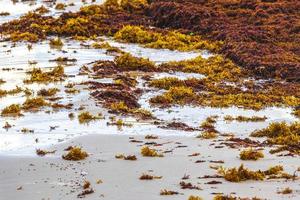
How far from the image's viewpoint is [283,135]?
14914 mm

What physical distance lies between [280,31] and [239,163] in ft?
45.4

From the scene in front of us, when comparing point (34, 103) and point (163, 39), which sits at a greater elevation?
point (163, 39)

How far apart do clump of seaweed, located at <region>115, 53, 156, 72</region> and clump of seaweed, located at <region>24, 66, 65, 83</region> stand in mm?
2060

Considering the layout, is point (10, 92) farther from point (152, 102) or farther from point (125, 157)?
point (125, 157)

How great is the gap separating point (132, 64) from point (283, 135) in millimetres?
8294

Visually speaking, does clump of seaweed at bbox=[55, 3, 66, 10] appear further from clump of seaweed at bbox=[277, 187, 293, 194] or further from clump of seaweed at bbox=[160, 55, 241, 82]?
clump of seaweed at bbox=[277, 187, 293, 194]

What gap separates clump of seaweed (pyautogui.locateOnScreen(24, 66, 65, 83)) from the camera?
20658 millimetres

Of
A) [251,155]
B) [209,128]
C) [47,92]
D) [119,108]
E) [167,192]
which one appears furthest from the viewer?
[47,92]

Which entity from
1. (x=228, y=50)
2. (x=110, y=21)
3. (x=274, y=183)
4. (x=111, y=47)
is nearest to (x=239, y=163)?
(x=274, y=183)

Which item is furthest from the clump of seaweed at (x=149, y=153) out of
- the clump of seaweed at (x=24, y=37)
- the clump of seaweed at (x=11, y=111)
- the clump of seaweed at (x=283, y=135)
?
the clump of seaweed at (x=24, y=37)

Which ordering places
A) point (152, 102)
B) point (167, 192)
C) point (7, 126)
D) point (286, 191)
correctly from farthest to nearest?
point (152, 102)
point (7, 126)
point (167, 192)
point (286, 191)

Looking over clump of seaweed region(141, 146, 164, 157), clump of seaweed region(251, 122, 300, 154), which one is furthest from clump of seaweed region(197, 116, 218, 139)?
clump of seaweed region(141, 146, 164, 157)

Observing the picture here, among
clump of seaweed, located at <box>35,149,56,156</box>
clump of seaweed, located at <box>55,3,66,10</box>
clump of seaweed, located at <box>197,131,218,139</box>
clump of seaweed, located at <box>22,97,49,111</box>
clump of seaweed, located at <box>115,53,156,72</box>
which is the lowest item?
clump of seaweed, located at <box>35,149,56,156</box>

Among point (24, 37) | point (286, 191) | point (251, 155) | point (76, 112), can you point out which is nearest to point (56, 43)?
point (24, 37)
